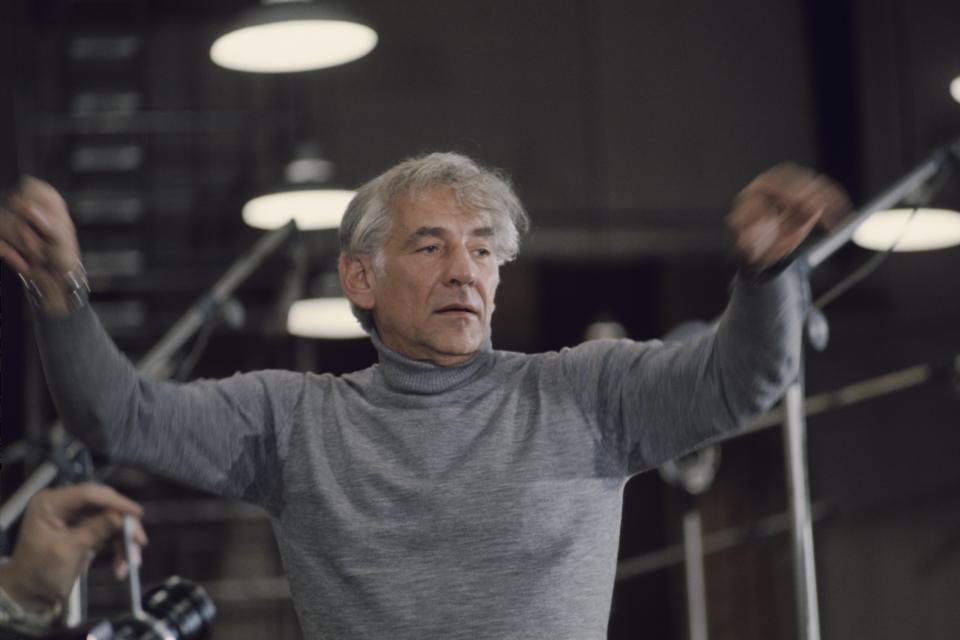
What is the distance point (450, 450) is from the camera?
1933 millimetres

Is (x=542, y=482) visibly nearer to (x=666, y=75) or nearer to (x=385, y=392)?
(x=385, y=392)

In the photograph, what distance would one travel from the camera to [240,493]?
2.03 m

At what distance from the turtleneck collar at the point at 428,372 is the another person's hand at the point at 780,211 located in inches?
19.7

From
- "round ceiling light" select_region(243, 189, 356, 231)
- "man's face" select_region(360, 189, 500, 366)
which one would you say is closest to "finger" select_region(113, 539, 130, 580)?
"man's face" select_region(360, 189, 500, 366)

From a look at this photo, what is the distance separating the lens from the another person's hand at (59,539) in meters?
1.45

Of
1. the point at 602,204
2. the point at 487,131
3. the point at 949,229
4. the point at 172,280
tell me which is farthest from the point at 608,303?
the point at 949,229

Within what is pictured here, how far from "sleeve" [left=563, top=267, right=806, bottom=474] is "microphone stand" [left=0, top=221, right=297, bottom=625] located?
777 millimetres

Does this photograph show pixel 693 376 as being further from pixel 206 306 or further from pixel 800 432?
pixel 206 306

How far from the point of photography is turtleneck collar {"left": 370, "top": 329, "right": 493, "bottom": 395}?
Result: 2014 millimetres

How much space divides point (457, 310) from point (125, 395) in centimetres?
50

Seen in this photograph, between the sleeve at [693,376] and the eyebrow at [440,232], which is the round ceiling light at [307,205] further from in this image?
the sleeve at [693,376]

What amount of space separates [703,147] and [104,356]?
20.5ft

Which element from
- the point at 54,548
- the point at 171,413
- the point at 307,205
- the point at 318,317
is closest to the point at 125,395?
the point at 171,413

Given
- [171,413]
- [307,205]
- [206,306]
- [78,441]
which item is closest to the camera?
[171,413]
